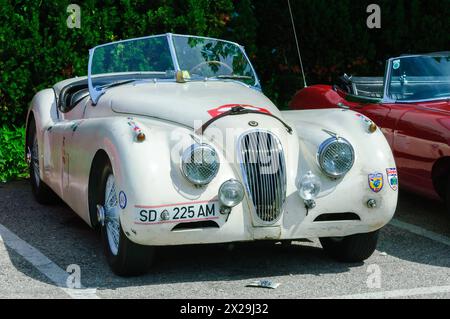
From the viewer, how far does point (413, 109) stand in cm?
689

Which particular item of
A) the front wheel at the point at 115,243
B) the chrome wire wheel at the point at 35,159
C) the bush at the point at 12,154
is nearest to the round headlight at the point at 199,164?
the front wheel at the point at 115,243

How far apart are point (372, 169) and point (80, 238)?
88.1 inches

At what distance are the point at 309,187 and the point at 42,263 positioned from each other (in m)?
1.82

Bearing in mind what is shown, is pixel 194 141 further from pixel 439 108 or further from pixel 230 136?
pixel 439 108

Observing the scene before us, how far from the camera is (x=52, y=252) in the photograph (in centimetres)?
579

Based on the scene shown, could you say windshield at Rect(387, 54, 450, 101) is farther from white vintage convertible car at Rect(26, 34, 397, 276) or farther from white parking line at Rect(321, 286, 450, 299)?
white parking line at Rect(321, 286, 450, 299)

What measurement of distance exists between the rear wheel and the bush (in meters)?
0.88

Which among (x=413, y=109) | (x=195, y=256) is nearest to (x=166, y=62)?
(x=195, y=256)

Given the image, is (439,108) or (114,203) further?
(439,108)

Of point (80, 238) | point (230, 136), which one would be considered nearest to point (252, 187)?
point (230, 136)

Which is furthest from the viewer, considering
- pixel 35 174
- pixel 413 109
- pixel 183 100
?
pixel 35 174

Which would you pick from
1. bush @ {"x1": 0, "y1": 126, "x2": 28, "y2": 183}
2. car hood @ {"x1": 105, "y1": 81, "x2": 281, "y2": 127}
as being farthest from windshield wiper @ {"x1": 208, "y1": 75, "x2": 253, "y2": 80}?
bush @ {"x1": 0, "y1": 126, "x2": 28, "y2": 183}

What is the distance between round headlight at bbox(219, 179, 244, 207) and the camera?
4.94 metres

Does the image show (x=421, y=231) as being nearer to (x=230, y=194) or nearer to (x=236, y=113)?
(x=236, y=113)
